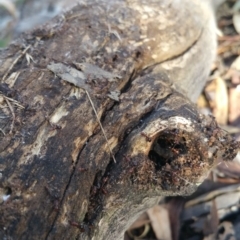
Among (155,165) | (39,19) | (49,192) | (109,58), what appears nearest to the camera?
(49,192)

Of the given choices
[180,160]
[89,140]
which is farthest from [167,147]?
[89,140]

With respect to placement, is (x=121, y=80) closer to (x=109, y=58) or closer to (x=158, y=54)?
(x=109, y=58)

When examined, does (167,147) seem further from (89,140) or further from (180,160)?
(89,140)

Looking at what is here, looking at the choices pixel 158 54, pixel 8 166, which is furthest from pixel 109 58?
pixel 8 166

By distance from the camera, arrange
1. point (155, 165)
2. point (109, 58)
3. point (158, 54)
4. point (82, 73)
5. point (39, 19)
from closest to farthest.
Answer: point (155, 165)
point (82, 73)
point (109, 58)
point (158, 54)
point (39, 19)

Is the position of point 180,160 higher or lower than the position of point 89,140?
lower
